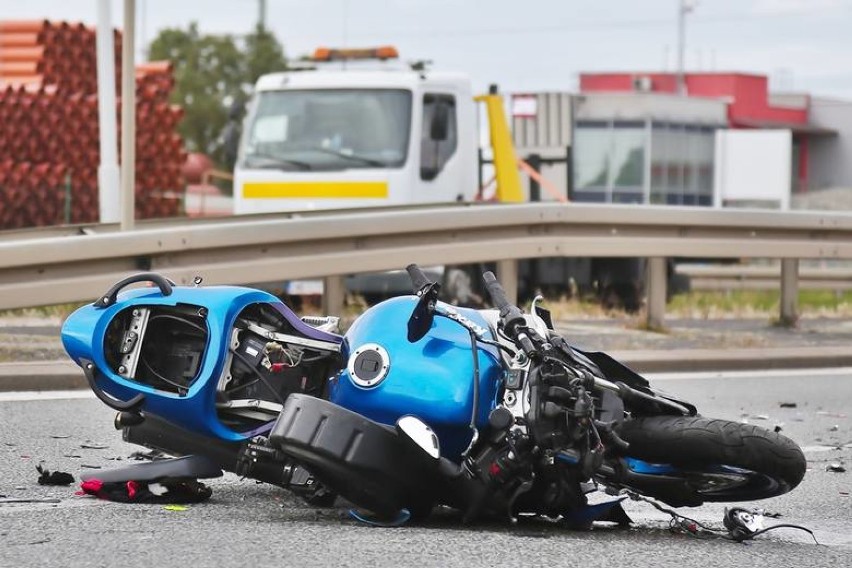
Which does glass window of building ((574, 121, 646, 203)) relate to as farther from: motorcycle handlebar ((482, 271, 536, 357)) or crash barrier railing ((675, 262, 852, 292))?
motorcycle handlebar ((482, 271, 536, 357))

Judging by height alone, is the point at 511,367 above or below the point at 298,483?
above

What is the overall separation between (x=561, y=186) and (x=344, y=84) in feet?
16.6

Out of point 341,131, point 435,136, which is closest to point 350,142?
point 341,131

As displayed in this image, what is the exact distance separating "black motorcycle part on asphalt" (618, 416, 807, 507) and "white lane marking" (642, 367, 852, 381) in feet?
16.6

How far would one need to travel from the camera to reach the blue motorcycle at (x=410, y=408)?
5406 mm

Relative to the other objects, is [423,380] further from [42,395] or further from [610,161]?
[610,161]

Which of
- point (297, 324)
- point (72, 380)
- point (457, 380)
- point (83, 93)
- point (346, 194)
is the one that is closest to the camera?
point (457, 380)

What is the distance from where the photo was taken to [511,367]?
5.54 m

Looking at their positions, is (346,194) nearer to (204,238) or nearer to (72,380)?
(204,238)

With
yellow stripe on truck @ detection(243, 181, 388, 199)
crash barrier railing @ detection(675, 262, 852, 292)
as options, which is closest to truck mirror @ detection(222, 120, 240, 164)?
yellow stripe on truck @ detection(243, 181, 388, 199)

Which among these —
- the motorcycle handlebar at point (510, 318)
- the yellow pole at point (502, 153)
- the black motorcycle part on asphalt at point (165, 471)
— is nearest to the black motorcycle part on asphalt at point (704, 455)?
the motorcycle handlebar at point (510, 318)

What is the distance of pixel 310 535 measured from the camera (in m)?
5.41

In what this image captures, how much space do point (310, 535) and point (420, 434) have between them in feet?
1.58

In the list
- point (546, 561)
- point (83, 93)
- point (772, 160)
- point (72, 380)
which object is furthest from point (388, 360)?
point (772, 160)
